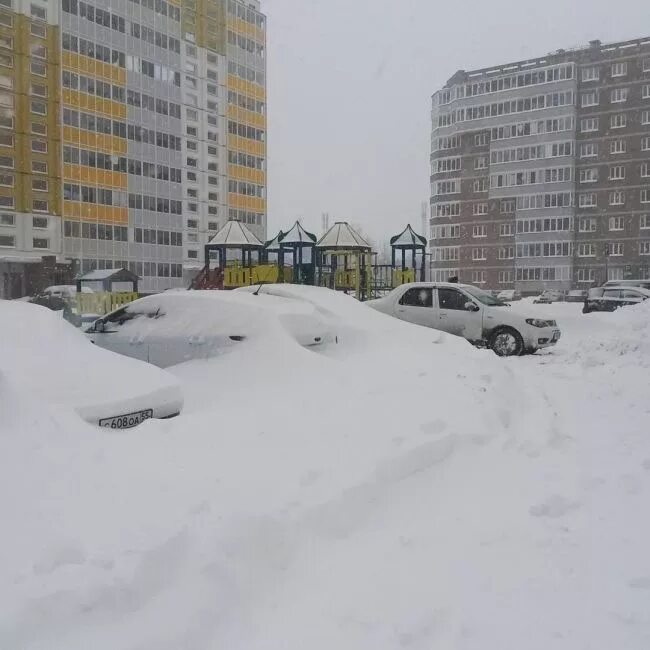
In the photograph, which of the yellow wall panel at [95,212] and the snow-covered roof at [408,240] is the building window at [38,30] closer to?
the yellow wall panel at [95,212]

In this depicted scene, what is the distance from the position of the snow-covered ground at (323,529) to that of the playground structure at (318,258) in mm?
18622

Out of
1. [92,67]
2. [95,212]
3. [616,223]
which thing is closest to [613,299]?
[95,212]

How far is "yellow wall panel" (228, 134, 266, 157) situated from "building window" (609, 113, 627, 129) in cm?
3225

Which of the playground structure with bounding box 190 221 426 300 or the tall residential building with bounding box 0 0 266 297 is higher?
the tall residential building with bounding box 0 0 266 297

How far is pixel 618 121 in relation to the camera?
5988cm

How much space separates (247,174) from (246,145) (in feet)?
8.30

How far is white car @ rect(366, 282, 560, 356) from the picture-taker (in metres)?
13.2

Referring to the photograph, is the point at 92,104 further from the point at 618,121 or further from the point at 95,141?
the point at 618,121

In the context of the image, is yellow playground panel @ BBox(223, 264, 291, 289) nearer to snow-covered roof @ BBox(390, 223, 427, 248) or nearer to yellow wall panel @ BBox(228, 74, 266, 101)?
snow-covered roof @ BBox(390, 223, 427, 248)

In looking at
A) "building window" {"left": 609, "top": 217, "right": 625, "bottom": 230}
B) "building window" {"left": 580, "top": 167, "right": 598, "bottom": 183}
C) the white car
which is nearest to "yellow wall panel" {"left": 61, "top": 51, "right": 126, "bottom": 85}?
the white car

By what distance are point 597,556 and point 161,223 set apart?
165 ft

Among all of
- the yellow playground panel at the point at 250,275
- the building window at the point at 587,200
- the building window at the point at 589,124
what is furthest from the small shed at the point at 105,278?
the building window at the point at 589,124

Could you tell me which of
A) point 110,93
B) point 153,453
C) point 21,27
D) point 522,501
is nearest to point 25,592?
point 153,453

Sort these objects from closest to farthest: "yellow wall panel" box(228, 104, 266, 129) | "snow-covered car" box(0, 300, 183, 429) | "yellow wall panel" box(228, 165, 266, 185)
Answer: "snow-covered car" box(0, 300, 183, 429) → "yellow wall panel" box(228, 104, 266, 129) → "yellow wall panel" box(228, 165, 266, 185)
